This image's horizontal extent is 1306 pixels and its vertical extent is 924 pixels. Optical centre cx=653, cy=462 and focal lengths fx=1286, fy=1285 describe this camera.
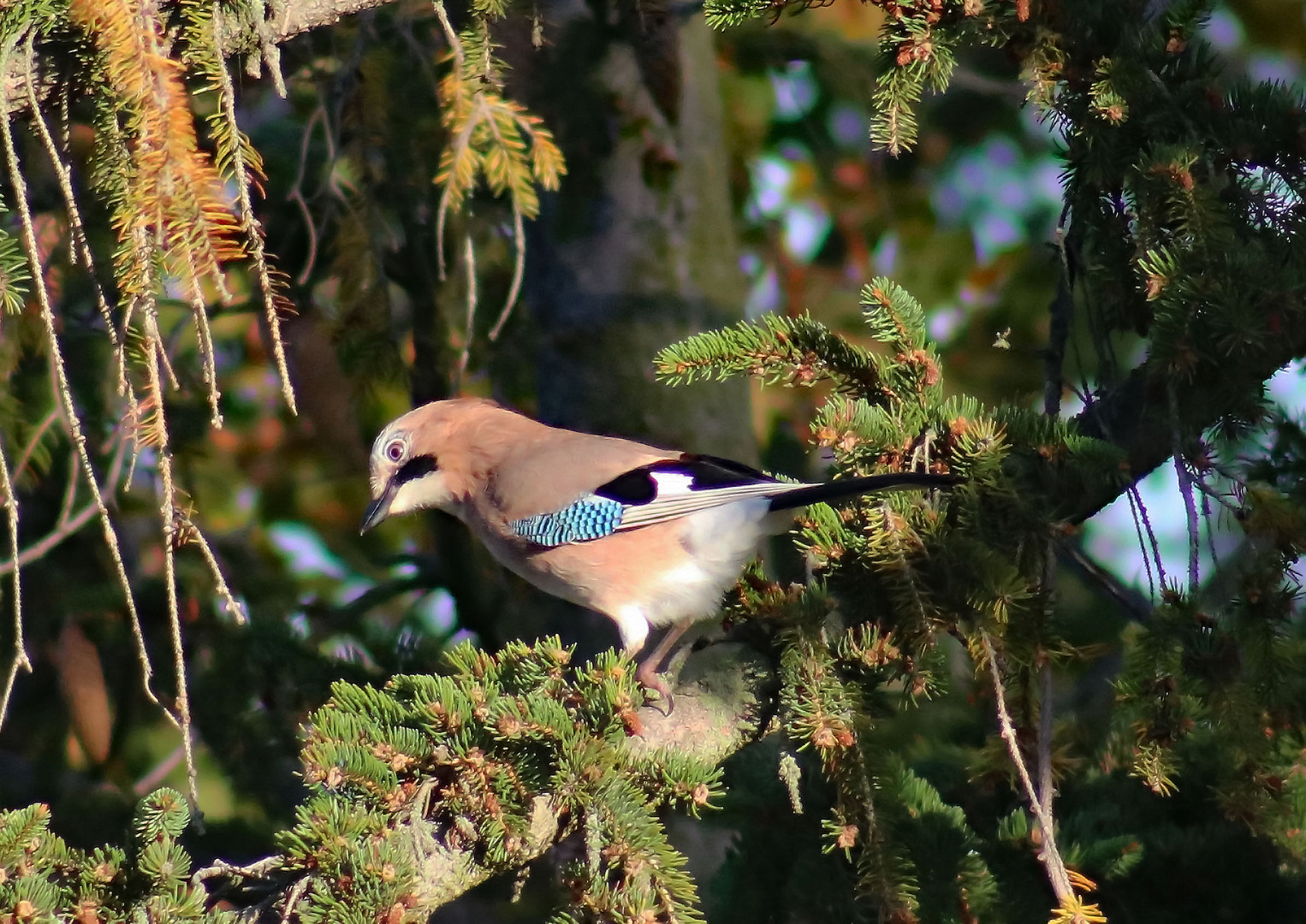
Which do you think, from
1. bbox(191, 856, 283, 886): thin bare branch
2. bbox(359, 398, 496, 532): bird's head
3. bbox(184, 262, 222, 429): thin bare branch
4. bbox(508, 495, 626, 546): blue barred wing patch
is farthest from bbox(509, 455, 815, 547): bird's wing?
bbox(184, 262, 222, 429): thin bare branch

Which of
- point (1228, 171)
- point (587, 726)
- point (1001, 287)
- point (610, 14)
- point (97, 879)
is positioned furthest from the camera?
point (1001, 287)

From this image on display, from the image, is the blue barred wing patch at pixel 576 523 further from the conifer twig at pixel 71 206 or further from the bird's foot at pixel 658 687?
the conifer twig at pixel 71 206

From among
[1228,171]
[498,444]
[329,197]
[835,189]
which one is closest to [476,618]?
[498,444]

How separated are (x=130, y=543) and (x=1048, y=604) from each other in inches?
175

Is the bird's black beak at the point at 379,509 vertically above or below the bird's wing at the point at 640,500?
below

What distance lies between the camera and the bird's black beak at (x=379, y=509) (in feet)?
13.9

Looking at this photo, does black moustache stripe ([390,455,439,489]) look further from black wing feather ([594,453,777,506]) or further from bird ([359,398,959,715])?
black wing feather ([594,453,777,506])

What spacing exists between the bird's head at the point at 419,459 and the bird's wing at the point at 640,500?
47 cm

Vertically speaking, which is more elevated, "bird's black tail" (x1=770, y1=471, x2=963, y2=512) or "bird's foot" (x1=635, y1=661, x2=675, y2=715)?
"bird's black tail" (x1=770, y1=471, x2=963, y2=512)

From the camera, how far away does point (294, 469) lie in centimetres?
804

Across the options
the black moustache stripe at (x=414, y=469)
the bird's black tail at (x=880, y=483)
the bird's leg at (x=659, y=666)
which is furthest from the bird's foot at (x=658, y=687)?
the black moustache stripe at (x=414, y=469)

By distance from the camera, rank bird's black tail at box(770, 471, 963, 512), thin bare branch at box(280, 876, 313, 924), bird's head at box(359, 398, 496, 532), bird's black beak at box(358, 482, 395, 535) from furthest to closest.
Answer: bird's head at box(359, 398, 496, 532), bird's black beak at box(358, 482, 395, 535), bird's black tail at box(770, 471, 963, 512), thin bare branch at box(280, 876, 313, 924)

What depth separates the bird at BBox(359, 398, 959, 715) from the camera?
3771 millimetres

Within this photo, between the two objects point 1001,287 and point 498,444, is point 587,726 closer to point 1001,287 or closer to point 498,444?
point 498,444
